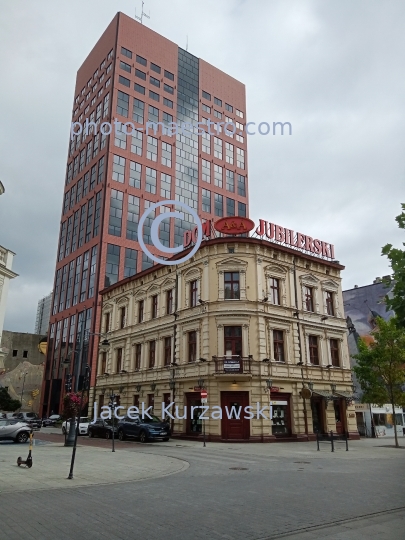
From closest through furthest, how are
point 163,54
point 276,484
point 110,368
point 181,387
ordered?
point 276,484
point 181,387
point 110,368
point 163,54

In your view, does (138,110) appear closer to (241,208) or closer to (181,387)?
(241,208)

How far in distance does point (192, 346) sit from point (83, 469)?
16.5 m

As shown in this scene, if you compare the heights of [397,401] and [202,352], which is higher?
[202,352]

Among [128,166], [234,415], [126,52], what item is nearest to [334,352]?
[234,415]

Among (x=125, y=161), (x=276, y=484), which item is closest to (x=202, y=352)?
(x=276, y=484)

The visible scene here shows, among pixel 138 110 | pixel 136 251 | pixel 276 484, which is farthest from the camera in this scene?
pixel 138 110

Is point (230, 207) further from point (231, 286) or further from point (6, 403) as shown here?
point (6, 403)

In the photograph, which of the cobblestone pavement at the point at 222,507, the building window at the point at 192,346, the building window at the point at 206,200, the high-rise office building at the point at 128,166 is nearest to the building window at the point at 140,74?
→ the high-rise office building at the point at 128,166

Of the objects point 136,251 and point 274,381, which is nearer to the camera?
point 274,381

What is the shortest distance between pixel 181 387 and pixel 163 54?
184 feet

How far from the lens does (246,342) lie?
2791 cm

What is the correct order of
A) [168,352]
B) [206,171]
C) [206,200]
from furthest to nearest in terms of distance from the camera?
[206,171]
[206,200]
[168,352]

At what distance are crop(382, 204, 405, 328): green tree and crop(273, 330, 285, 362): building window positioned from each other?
20152mm

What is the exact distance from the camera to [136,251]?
56594mm
